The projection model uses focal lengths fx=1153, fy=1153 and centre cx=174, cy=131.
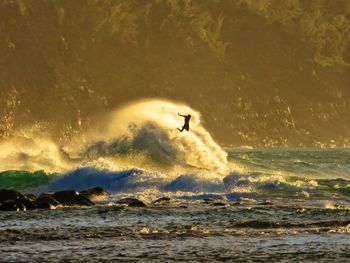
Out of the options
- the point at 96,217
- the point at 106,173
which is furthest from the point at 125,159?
the point at 96,217

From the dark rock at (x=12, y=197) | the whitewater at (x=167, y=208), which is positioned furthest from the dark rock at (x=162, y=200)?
the dark rock at (x=12, y=197)

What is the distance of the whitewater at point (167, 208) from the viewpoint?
1267 inches

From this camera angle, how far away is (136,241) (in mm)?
34125

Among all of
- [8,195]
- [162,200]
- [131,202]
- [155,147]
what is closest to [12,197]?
[8,195]

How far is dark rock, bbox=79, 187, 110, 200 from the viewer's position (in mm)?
50487

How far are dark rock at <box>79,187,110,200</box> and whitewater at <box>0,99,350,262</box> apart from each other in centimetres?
65

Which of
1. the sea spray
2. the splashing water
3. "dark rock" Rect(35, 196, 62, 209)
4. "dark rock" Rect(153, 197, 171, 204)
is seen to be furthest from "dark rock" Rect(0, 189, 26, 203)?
the sea spray

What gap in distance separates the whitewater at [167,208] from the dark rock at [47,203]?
1.22 metres

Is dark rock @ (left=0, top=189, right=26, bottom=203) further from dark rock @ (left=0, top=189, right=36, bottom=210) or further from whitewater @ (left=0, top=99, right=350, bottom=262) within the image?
whitewater @ (left=0, top=99, right=350, bottom=262)

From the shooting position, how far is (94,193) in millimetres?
51219

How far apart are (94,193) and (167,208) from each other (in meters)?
7.57

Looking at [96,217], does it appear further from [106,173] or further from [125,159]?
[125,159]

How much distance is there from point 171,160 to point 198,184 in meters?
11.5

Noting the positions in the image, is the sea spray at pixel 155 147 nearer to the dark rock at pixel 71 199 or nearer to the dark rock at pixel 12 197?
the dark rock at pixel 12 197
